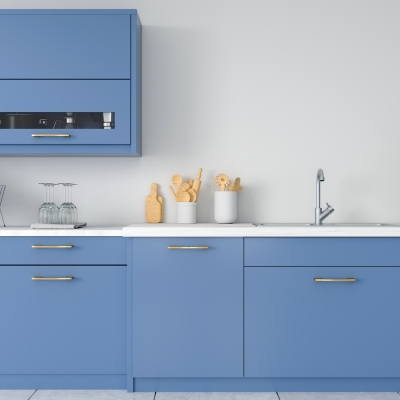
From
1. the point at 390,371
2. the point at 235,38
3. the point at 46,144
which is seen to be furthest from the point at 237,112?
the point at 390,371

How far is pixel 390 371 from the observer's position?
2.43m

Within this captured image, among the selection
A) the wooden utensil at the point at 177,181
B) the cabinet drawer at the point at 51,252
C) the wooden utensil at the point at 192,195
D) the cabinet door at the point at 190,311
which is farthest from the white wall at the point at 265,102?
the cabinet door at the point at 190,311

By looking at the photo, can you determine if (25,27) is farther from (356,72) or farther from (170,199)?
(356,72)

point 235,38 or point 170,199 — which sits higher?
point 235,38

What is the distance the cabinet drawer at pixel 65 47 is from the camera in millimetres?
2643

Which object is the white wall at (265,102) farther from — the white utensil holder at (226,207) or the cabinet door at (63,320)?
the cabinet door at (63,320)

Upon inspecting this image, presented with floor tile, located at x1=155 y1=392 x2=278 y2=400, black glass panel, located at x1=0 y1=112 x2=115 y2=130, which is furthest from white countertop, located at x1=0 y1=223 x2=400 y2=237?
floor tile, located at x1=155 y1=392 x2=278 y2=400

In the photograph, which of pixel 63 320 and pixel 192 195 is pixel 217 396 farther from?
pixel 192 195

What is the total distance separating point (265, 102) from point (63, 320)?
1.78 meters

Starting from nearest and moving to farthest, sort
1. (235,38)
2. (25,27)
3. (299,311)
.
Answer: (299,311)
(25,27)
(235,38)

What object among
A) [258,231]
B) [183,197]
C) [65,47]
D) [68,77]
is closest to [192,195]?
[183,197]

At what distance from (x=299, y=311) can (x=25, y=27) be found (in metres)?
2.16

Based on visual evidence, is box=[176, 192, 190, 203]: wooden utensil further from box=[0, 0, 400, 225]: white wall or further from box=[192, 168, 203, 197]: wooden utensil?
box=[0, 0, 400, 225]: white wall

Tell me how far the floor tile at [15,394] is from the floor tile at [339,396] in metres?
1.31
